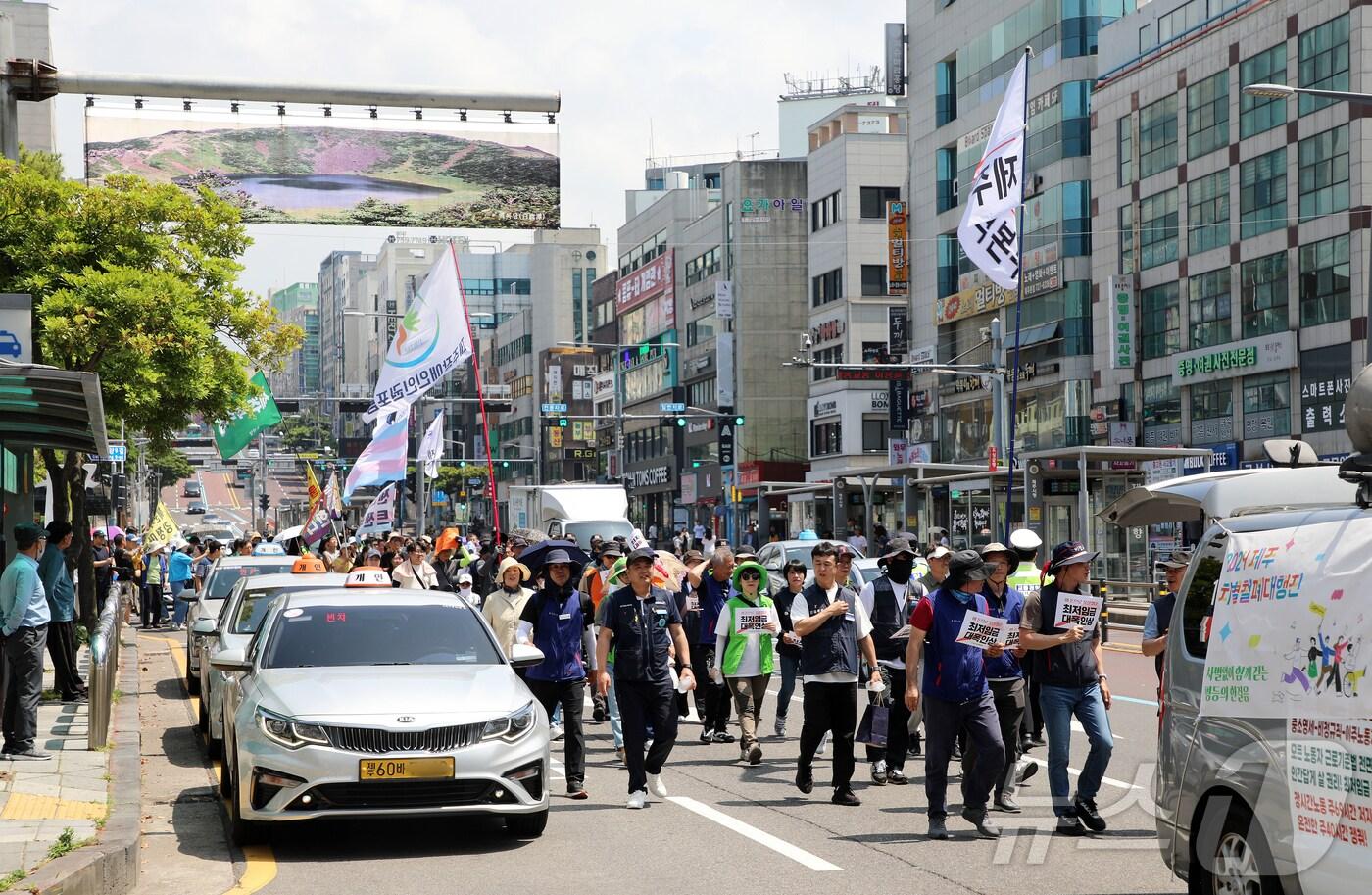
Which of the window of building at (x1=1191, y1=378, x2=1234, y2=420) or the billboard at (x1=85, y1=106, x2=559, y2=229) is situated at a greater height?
the billboard at (x1=85, y1=106, x2=559, y2=229)

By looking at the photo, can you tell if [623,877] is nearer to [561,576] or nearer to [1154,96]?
[561,576]

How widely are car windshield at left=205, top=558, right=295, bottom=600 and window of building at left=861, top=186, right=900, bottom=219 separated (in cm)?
5570

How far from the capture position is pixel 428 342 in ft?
98.9

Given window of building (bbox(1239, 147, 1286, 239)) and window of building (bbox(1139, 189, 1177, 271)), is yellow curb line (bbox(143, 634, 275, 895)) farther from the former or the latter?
window of building (bbox(1139, 189, 1177, 271))

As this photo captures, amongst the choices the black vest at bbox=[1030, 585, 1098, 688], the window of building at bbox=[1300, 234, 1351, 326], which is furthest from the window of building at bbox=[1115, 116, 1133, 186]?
the black vest at bbox=[1030, 585, 1098, 688]

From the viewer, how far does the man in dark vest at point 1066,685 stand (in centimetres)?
1016

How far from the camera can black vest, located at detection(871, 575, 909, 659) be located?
13555mm

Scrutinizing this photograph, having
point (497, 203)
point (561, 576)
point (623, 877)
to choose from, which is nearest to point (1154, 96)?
point (497, 203)

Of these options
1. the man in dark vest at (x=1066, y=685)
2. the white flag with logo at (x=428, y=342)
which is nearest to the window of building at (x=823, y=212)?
the white flag with logo at (x=428, y=342)

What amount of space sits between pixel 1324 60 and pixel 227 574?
103 ft

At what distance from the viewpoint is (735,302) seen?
Answer: 282 feet

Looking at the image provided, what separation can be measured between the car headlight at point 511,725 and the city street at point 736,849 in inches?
26.6

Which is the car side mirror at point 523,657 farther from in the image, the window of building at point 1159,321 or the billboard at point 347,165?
the window of building at point 1159,321

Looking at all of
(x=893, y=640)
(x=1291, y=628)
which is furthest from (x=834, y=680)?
(x=1291, y=628)
